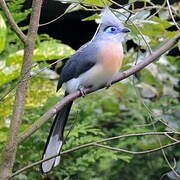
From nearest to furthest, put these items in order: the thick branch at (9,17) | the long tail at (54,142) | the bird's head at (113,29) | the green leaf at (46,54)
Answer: the thick branch at (9,17) → the long tail at (54,142) → the bird's head at (113,29) → the green leaf at (46,54)

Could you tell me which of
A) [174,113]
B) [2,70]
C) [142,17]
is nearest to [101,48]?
[142,17]

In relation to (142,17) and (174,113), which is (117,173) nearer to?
(174,113)

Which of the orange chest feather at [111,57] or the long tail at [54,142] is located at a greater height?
the orange chest feather at [111,57]

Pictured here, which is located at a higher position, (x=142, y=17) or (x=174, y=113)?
(x=142, y=17)

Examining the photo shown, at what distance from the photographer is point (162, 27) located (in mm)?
1792

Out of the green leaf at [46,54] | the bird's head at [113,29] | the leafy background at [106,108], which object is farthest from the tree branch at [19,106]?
the green leaf at [46,54]

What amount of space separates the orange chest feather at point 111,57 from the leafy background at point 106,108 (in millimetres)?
82

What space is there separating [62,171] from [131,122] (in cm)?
60

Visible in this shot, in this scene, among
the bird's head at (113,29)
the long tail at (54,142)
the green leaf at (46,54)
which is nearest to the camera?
the long tail at (54,142)

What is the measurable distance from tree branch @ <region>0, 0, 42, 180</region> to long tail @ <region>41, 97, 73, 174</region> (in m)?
0.29

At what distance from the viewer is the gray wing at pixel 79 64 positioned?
1.77 metres

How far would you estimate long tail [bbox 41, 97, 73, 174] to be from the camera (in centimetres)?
141

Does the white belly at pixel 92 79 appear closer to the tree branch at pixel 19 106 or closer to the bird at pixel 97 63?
the bird at pixel 97 63

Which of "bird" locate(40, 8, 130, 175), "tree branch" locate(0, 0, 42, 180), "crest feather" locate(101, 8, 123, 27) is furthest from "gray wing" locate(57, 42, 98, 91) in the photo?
"tree branch" locate(0, 0, 42, 180)
